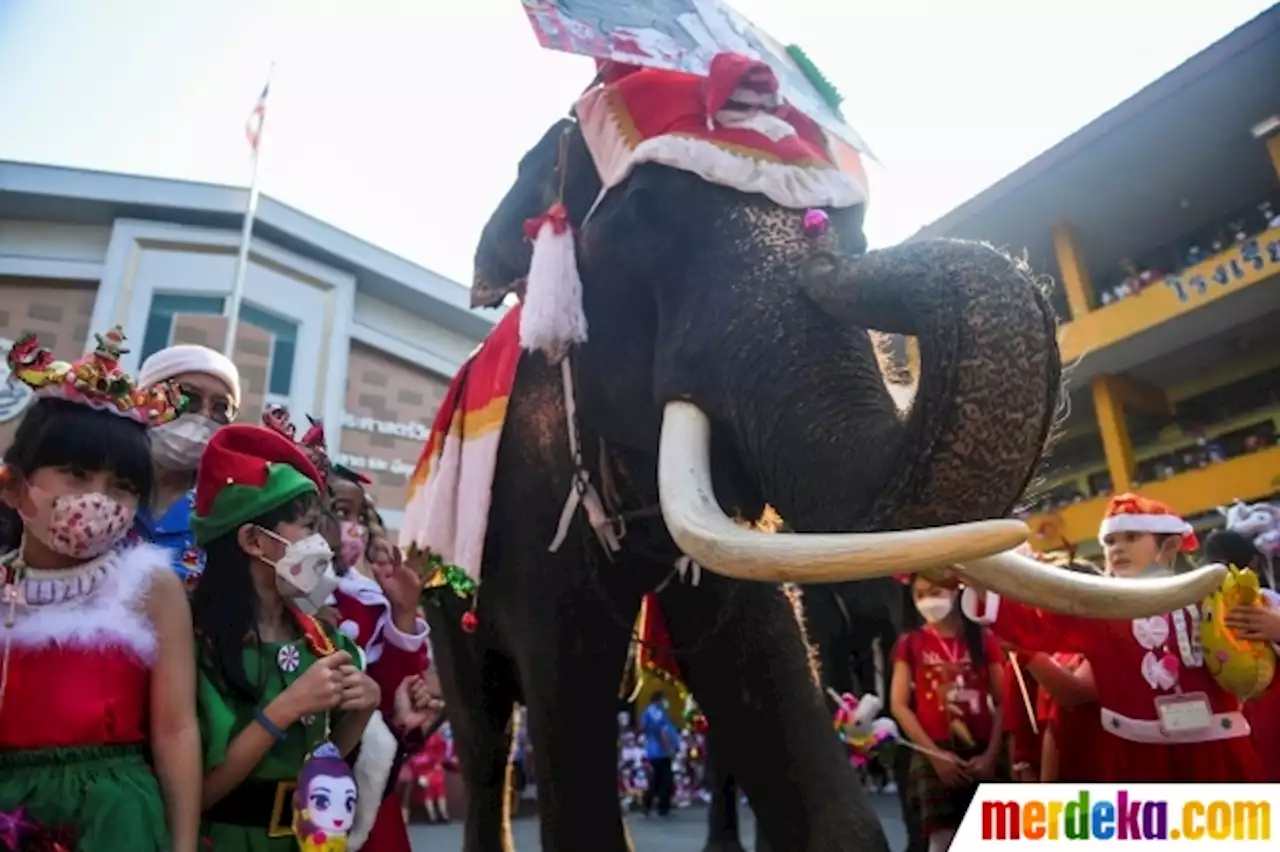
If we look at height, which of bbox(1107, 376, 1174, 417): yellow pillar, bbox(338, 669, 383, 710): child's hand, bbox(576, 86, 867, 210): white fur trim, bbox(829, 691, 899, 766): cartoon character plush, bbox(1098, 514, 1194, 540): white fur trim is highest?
bbox(1107, 376, 1174, 417): yellow pillar

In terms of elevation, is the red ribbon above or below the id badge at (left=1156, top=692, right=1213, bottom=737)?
above

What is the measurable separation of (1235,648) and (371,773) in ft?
7.21

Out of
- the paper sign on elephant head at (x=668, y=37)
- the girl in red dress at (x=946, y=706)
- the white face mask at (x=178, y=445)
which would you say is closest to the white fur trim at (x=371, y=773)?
the white face mask at (x=178, y=445)

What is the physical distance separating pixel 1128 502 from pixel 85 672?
9.10ft

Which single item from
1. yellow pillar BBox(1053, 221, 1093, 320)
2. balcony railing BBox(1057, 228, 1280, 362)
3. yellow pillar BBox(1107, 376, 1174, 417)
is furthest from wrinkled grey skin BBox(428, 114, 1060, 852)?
yellow pillar BBox(1107, 376, 1174, 417)

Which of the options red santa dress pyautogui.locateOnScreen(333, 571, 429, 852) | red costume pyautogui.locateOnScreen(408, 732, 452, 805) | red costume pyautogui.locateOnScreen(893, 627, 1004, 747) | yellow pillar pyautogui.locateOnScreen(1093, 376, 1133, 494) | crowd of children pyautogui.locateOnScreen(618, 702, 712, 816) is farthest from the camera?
yellow pillar pyautogui.locateOnScreen(1093, 376, 1133, 494)

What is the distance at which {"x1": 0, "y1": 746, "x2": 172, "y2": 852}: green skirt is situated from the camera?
1.36m

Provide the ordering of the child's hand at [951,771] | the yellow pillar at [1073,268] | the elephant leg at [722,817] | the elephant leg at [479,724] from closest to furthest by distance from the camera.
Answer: the elephant leg at [479,724] → the child's hand at [951,771] → the elephant leg at [722,817] → the yellow pillar at [1073,268]

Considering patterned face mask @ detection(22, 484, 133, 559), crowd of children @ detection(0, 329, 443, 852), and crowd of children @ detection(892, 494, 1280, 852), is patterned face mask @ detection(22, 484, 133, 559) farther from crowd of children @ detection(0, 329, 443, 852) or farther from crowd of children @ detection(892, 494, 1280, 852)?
crowd of children @ detection(892, 494, 1280, 852)

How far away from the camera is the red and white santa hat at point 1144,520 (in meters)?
2.91

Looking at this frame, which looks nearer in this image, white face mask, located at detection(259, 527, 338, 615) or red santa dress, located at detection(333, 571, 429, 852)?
white face mask, located at detection(259, 527, 338, 615)

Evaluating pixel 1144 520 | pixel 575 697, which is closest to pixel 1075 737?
pixel 1144 520

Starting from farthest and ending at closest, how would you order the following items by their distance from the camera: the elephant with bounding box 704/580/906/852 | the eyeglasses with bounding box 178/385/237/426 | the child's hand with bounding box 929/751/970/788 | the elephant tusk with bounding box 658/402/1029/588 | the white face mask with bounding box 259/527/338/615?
1. the elephant with bounding box 704/580/906/852
2. the child's hand with bounding box 929/751/970/788
3. the eyeglasses with bounding box 178/385/237/426
4. the white face mask with bounding box 259/527/338/615
5. the elephant tusk with bounding box 658/402/1029/588

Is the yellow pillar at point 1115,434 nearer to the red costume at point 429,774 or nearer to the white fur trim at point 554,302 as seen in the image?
the red costume at point 429,774
